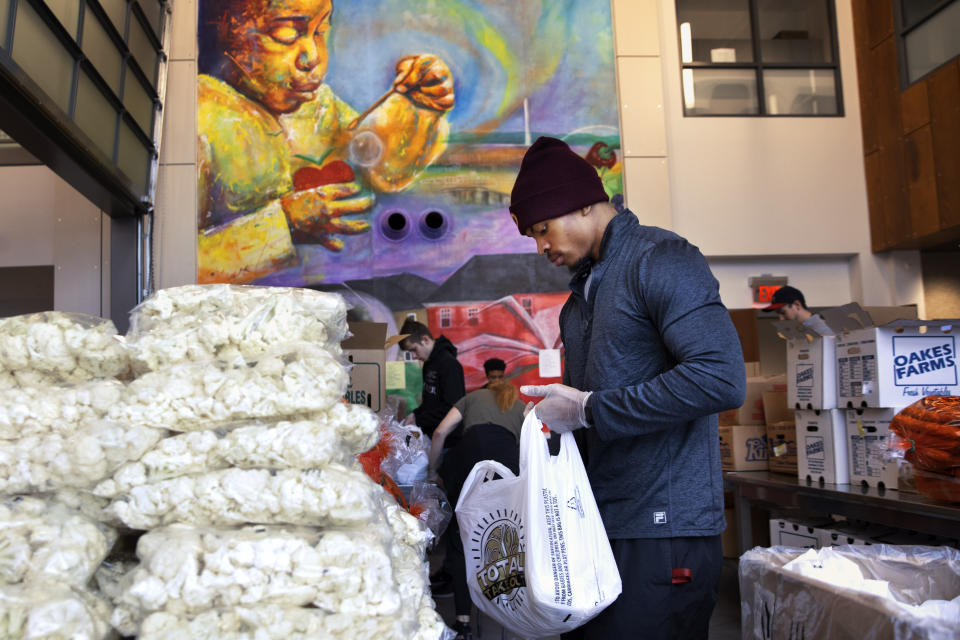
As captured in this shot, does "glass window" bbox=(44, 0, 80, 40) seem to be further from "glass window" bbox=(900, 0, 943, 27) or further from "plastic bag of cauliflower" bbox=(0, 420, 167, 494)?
"glass window" bbox=(900, 0, 943, 27)

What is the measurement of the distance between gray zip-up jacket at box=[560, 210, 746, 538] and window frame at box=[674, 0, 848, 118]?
21.5 ft

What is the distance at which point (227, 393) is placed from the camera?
1047 millimetres

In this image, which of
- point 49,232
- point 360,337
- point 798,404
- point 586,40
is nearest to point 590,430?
point 798,404

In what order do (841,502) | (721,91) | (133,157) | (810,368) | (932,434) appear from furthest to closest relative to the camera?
1. (721,91)
2. (133,157)
3. (810,368)
4. (841,502)
5. (932,434)

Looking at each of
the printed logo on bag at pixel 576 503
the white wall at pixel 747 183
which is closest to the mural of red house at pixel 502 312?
the white wall at pixel 747 183

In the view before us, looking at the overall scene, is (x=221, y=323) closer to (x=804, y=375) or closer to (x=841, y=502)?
(x=841, y=502)

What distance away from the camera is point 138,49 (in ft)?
21.0

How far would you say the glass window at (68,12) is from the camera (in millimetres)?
4496

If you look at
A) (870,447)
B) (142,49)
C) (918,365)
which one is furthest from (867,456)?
(142,49)

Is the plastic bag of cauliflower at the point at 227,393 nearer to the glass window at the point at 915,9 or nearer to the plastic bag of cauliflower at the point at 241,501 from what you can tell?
the plastic bag of cauliflower at the point at 241,501

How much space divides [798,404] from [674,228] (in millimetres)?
4320

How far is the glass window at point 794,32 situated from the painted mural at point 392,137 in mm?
1730

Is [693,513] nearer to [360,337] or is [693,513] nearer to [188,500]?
[188,500]

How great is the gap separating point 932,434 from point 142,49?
6486 millimetres
